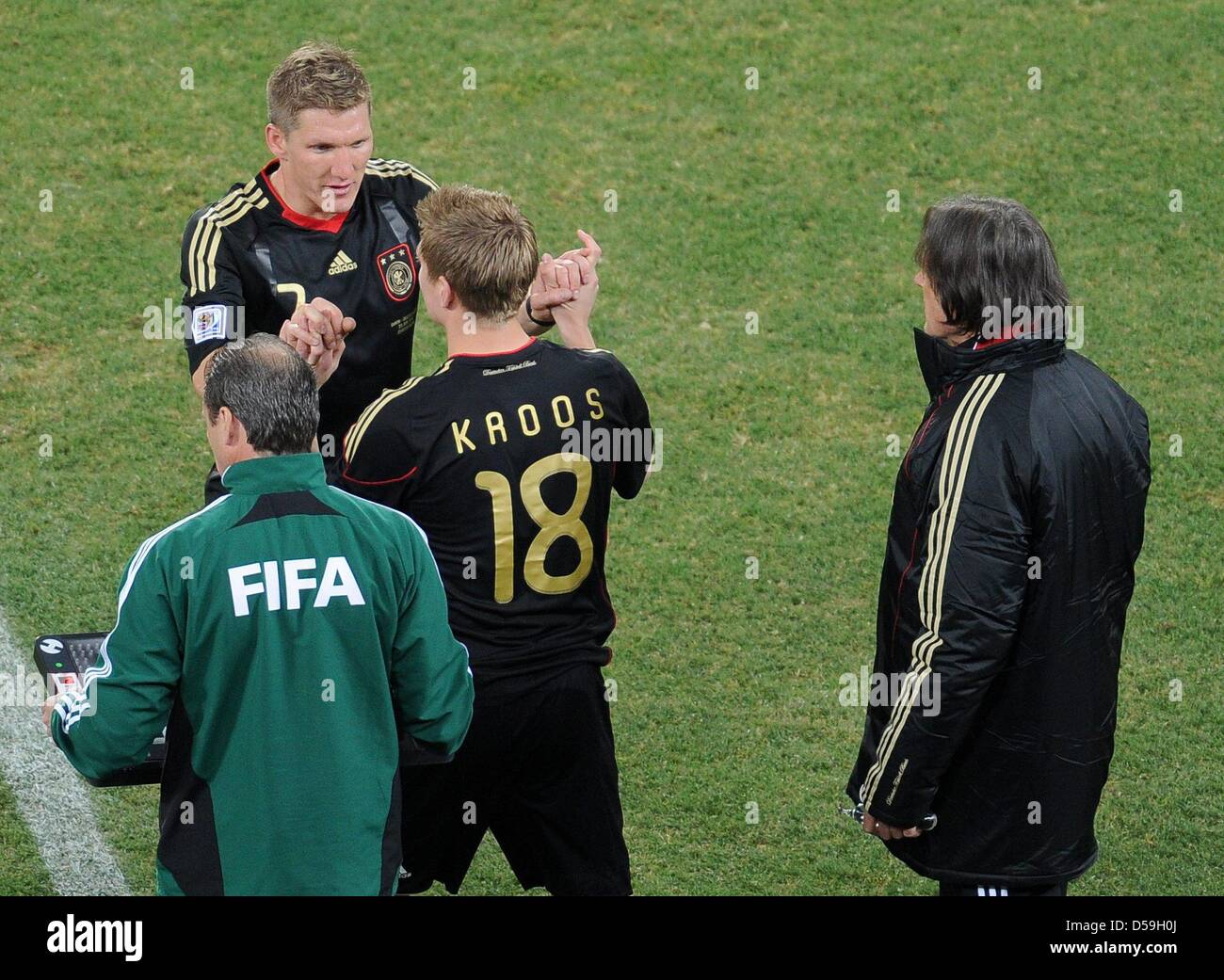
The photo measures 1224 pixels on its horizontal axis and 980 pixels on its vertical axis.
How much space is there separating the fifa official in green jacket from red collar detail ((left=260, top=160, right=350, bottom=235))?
1.34 metres

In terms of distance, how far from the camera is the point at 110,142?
8648 millimetres

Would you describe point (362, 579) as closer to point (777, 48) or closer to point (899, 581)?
point (899, 581)

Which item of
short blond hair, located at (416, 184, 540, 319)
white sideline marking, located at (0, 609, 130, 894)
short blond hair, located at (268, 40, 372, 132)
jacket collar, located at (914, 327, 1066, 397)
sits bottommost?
white sideline marking, located at (0, 609, 130, 894)

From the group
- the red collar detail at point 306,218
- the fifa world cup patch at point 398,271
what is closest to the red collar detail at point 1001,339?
the fifa world cup patch at point 398,271

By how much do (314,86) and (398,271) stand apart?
0.57 metres

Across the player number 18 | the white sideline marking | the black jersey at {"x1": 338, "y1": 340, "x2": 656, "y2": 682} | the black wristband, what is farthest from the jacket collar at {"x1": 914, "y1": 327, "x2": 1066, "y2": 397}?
the white sideline marking

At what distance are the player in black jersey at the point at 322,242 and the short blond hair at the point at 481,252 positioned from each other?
436 mm

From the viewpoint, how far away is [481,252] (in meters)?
3.65

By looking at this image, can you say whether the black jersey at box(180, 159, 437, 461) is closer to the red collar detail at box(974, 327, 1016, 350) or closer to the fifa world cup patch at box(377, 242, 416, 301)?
the fifa world cup patch at box(377, 242, 416, 301)

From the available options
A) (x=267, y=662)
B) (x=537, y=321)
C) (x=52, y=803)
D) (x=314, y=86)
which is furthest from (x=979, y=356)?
(x=52, y=803)

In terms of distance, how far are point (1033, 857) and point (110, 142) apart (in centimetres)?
670

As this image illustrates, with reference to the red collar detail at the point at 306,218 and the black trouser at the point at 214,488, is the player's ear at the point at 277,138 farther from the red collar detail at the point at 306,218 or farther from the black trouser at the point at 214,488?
the black trouser at the point at 214,488

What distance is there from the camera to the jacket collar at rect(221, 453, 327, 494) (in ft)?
10.3

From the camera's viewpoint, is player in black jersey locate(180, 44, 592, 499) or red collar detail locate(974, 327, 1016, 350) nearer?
red collar detail locate(974, 327, 1016, 350)
